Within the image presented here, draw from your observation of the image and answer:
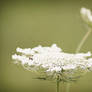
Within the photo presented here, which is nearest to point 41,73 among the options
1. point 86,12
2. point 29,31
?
point 86,12

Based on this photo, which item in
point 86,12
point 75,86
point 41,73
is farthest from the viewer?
point 75,86

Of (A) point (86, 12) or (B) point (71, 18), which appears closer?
(A) point (86, 12)

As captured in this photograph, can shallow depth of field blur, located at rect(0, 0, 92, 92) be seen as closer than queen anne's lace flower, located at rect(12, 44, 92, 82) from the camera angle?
No

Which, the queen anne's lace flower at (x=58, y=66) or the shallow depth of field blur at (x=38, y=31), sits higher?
the shallow depth of field blur at (x=38, y=31)

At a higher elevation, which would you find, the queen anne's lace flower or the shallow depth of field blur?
the shallow depth of field blur

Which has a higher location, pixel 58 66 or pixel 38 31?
pixel 38 31

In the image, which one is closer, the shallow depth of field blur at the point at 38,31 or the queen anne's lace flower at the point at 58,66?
the queen anne's lace flower at the point at 58,66

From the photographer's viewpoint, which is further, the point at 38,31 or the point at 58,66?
the point at 38,31

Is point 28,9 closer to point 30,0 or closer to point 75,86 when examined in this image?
point 30,0
